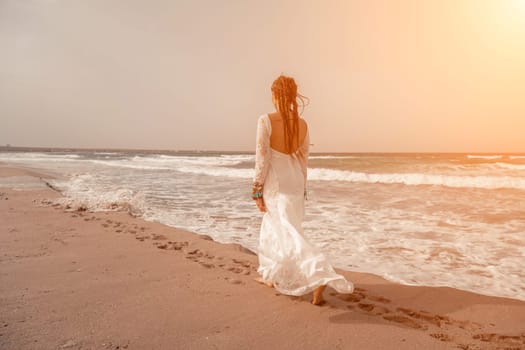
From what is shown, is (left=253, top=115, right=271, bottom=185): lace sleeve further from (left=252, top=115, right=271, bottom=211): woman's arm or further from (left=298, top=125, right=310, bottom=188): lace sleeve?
(left=298, top=125, right=310, bottom=188): lace sleeve

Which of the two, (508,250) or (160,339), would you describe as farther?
(508,250)

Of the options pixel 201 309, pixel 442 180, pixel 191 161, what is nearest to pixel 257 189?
pixel 201 309

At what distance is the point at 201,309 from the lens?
2898 mm

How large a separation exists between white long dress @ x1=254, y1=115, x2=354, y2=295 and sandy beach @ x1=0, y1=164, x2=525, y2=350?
0.24 m

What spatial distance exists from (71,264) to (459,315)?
3.86m

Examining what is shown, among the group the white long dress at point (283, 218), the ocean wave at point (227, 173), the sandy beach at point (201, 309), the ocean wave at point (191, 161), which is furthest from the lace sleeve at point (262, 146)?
the ocean wave at point (191, 161)

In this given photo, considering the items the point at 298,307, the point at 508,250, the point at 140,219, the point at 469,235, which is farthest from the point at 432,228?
the point at 140,219

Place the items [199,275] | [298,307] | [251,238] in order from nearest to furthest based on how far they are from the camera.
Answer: [298,307] → [199,275] → [251,238]

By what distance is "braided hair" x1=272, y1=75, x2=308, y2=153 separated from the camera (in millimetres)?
3359

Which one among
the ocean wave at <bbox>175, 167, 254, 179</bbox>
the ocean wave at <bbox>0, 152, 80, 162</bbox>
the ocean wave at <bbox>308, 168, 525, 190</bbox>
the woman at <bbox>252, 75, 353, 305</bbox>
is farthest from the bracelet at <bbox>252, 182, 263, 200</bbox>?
the ocean wave at <bbox>0, 152, 80, 162</bbox>

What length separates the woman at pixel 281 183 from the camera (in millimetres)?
3221

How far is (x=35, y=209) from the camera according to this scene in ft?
23.6

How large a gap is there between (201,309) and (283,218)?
1075 mm

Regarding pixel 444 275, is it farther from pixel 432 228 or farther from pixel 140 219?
pixel 140 219
